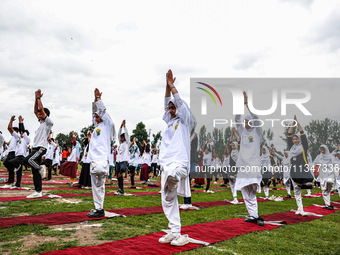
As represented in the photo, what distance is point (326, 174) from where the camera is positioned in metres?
9.95

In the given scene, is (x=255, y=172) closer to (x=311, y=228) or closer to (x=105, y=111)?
(x=311, y=228)

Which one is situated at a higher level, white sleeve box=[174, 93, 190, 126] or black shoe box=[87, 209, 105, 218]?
white sleeve box=[174, 93, 190, 126]

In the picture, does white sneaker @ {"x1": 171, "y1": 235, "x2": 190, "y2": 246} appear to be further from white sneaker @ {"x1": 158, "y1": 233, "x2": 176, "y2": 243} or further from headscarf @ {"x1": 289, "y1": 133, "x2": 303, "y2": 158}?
headscarf @ {"x1": 289, "y1": 133, "x2": 303, "y2": 158}

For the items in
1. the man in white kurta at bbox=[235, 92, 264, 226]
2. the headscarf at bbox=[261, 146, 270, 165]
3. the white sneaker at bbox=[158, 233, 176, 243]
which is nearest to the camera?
the white sneaker at bbox=[158, 233, 176, 243]

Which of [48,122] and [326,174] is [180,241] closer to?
[48,122]

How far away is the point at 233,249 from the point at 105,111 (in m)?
3.77

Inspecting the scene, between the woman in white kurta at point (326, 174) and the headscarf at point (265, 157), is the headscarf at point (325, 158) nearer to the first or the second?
the woman in white kurta at point (326, 174)

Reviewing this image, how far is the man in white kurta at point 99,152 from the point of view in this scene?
5.40m

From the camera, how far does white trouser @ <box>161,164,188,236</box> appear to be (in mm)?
3785

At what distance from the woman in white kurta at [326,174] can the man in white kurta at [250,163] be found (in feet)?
16.7

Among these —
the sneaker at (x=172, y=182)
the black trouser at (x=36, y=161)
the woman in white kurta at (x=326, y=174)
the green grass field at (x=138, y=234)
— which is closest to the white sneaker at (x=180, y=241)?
the green grass field at (x=138, y=234)

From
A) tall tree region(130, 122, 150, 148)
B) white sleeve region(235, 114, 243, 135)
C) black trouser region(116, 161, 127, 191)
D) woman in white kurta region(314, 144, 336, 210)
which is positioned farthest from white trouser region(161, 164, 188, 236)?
tall tree region(130, 122, 150, 148)

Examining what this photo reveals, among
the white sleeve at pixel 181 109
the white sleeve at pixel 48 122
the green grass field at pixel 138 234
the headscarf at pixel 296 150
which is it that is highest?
the white sleeve at pixel 48 122

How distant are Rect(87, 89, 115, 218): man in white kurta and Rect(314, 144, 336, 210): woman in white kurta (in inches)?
309
